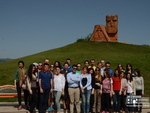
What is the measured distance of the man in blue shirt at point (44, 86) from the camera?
682 cm

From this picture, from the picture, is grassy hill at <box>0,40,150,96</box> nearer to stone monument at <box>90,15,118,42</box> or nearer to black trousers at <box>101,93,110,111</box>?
stone monument at <box>90,15,118,42</box>

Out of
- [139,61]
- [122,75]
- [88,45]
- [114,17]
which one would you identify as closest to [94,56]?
[139,61]

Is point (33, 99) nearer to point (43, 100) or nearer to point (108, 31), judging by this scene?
point (43, 100)

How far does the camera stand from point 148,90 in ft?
40.7

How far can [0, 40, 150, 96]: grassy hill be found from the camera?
18528 mm

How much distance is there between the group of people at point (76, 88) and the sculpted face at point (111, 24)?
30.9m

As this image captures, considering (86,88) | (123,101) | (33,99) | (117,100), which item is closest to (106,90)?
(117,100)

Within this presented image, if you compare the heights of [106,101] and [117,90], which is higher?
[117,90]

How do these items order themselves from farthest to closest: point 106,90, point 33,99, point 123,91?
1. point 123,91
2. point 106,90
3. point 33,99

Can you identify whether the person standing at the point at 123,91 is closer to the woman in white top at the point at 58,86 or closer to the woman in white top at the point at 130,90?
the woman in white top at the point at 130,90

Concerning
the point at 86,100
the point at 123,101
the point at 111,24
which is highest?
the point at 111,24

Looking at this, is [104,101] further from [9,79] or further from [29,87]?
[9,79]

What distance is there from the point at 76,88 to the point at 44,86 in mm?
1152

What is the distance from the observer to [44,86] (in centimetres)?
684
